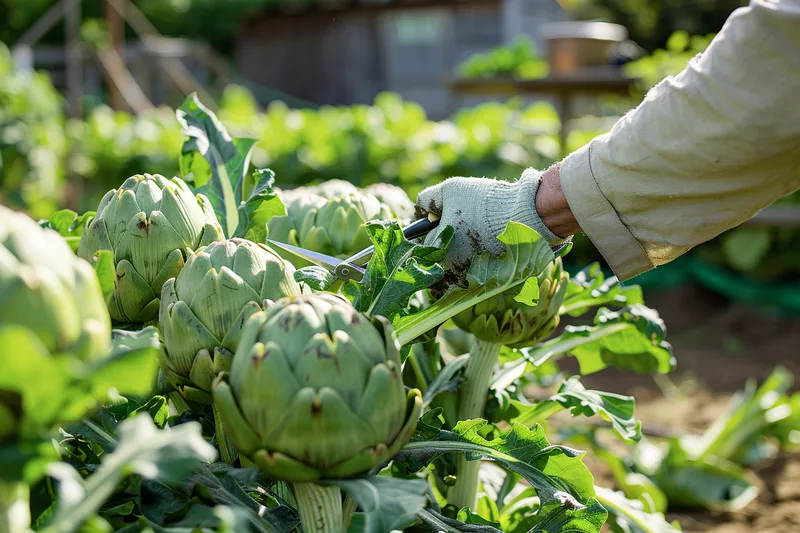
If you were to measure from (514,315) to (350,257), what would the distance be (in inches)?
10.1

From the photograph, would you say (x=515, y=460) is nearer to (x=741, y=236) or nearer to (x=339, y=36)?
(x=741, y=236)

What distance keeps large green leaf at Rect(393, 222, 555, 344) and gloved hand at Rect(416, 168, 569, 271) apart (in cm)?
10

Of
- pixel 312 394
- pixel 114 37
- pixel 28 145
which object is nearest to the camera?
pixel 312 394

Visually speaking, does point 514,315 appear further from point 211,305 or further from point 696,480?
point 696,480

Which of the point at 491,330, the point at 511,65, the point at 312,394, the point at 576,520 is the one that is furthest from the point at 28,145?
the point at 312,394

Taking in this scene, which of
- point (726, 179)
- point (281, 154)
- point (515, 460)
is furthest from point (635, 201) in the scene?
point (281, 154)

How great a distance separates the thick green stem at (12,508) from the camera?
716mm

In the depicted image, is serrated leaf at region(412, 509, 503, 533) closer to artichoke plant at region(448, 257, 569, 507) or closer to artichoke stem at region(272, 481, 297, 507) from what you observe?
artichoke stem at region(272, 481, 297, 507)

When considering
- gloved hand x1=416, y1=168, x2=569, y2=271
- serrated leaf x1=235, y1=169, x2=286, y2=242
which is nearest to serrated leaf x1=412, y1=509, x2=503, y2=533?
gloved hand x1=416, y1=168, x2=569, y2=271

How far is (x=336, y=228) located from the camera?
4.65ft

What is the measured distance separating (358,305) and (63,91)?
15654 millimetres

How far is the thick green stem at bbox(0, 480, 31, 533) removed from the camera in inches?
28.2

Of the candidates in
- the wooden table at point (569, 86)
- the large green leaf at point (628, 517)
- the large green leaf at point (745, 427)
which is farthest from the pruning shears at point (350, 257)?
the wooden table at point (569, 86)

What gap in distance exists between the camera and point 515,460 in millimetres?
1160
